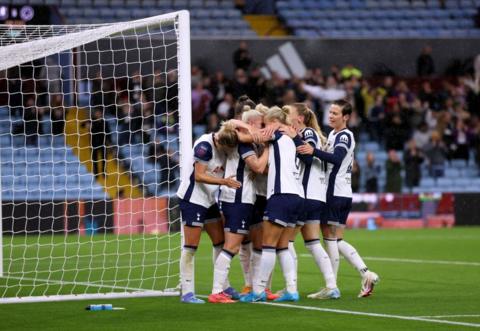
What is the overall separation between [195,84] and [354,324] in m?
19.9

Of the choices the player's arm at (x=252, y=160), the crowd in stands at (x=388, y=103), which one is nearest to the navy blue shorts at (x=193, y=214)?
the player's arm at (x=252, y=160)

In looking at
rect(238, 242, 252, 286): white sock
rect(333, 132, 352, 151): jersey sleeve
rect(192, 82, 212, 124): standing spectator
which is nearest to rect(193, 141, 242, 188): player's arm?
rect(238, 242, 252, 286): white sock

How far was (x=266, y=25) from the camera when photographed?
105ft

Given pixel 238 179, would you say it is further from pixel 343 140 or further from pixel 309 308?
pixel 309 308

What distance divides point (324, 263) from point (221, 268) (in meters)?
1.16

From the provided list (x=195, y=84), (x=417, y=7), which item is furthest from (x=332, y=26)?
(x=195, y=84)

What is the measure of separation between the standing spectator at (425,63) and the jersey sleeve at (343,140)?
19.8 metres

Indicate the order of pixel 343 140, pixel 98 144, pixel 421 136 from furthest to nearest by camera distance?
pixel 421 136 → pixel 98 144 → pixel 343 140

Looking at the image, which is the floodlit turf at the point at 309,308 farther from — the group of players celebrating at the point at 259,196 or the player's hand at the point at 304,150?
the player's hand at the point at 304,150

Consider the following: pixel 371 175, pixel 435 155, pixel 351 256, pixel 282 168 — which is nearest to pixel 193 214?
pixel 282 168

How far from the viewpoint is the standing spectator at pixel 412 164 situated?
92.2 ft

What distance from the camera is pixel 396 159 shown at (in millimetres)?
28016

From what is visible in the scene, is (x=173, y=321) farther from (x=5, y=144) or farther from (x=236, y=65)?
(x=236, y=65)

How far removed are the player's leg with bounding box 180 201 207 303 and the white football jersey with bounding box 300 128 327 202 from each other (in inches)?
44.1
